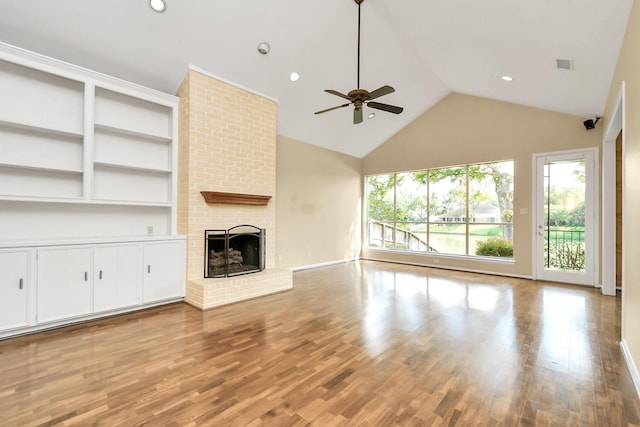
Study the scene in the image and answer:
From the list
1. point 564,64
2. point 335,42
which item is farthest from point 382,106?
point 564,64

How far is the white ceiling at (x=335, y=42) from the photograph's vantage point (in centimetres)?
312

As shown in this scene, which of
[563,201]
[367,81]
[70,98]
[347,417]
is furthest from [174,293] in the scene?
[563,201]

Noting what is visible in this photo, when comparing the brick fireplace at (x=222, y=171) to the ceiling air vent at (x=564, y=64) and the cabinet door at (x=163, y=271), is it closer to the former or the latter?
the cabinet door at (x=163, y=271)

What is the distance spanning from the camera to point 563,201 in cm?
539

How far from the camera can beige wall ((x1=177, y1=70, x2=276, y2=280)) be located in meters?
4.18

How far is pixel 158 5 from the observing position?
10.8ft

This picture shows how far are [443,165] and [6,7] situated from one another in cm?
720

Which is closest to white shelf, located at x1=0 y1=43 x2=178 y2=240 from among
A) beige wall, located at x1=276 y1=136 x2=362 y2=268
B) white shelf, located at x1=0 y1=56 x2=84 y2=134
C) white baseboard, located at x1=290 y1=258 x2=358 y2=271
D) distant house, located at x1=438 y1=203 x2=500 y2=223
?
white shelf, located at x1=0 y1=56 x2=84 y2=134

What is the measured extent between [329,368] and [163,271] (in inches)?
107

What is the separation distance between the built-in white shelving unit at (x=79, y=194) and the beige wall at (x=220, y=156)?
243mm

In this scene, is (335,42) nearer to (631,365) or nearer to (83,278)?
(83,278)

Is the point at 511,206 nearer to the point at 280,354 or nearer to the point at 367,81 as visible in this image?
the point at 367,81

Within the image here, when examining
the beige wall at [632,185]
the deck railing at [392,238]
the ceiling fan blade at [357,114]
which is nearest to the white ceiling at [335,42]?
the beige wall at [632,185]

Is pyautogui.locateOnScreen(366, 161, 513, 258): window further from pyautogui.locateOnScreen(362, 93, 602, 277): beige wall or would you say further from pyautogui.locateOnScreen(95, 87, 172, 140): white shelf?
pyautogui.locateOnScreen(95, 87, 172, 140): white shelf
